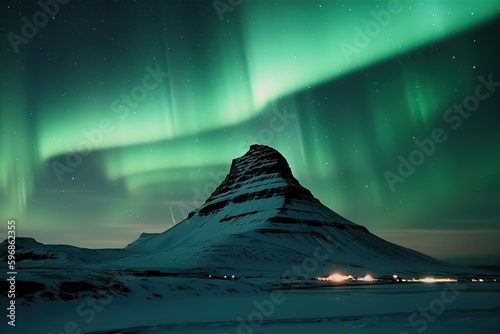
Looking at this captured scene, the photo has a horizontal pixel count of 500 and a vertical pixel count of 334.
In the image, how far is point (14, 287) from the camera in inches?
1889

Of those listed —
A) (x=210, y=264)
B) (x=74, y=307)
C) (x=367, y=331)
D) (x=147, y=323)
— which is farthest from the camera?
(x=210, y=264)

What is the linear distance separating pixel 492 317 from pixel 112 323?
28430 mm

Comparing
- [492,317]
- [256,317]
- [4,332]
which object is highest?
[4,332]

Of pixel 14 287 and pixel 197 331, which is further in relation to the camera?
pixel 14 287

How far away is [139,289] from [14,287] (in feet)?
61.6

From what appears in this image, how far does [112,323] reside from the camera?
31.0 m

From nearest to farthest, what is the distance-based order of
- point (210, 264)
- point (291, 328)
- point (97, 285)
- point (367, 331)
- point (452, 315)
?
point (367, 331)
point (291, 328)
point (452, 315)
point (97, 285)
point (210, 264)

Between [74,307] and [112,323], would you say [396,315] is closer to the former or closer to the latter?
[112,323]

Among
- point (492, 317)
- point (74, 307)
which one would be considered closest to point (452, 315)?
point (492, 317)

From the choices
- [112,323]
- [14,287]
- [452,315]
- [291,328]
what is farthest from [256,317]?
[14,287]

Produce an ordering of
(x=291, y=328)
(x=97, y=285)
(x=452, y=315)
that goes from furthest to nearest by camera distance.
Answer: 1. (x=97, y=285)
2. (x=452, y=315)
3. (x=291, y=328)

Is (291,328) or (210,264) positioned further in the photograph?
(210,264)

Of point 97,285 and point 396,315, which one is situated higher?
point 97,285

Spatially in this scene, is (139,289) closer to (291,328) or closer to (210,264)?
(291,328)
